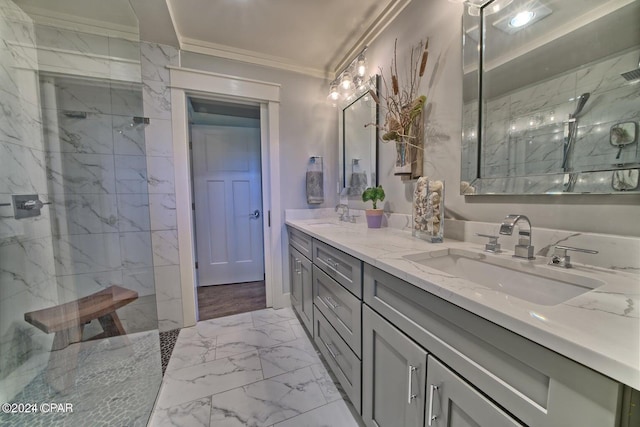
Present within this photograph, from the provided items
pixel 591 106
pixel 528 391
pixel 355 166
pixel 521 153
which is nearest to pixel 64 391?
pixel 528 391

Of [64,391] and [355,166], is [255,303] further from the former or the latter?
[355,166]

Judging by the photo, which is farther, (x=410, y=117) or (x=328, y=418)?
(x=410, y=117)

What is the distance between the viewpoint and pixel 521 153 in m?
0.97

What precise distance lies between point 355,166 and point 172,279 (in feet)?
6.23

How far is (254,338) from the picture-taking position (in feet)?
6.22

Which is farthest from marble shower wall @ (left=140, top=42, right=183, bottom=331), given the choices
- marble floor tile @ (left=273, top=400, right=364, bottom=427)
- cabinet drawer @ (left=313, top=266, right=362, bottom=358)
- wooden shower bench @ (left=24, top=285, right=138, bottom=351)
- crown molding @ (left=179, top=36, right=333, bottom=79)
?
marble floor tile @ (left=273, top=400, right=364, bottom=427)

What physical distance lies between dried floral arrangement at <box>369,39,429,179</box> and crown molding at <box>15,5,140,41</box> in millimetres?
1919

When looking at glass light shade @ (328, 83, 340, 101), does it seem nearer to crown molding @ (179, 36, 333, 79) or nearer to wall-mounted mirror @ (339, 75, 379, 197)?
wall-mounted mirror @ (339, 75, 379, 197)

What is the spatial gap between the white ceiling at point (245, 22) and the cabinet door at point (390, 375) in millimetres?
1933

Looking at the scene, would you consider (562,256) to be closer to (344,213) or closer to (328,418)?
(328,418)

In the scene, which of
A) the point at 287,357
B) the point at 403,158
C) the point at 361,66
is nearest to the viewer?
the point at 403,158

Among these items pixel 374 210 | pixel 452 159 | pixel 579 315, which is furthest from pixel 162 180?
pixel 579 315

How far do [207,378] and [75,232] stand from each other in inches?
53.1

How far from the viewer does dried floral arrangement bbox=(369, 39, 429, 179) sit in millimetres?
1422
